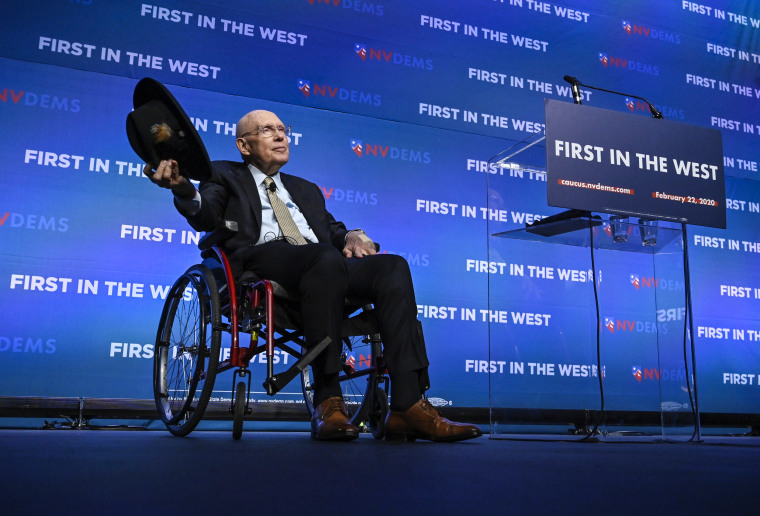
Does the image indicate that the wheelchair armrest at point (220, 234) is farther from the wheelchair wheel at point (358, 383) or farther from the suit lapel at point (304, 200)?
the wheelchair wheel at point (358, 383)

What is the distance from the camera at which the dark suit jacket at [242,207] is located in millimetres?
1988

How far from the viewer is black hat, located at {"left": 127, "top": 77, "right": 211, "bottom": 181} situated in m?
1.77

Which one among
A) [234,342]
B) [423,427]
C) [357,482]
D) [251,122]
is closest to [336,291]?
[234,342]

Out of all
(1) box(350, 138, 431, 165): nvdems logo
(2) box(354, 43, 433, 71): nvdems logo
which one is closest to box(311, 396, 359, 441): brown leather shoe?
(1) box(350, 138, 431, 165): nvdems logo

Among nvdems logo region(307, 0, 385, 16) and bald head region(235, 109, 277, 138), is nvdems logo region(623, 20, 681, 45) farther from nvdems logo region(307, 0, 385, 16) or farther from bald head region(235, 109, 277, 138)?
bald head region(235, 109, 277, 138)

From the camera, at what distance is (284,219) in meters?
2.20

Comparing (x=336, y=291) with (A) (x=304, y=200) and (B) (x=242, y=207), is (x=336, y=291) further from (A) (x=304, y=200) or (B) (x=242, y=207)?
(A) (x=304, y=200)

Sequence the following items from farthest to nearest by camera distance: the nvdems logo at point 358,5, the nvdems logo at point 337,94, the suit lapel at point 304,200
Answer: the nvdems logo at point 358,5 < the nvdems logo at point 337,94 < the suit lapel at point 304,200

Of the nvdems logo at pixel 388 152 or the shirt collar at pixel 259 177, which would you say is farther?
the nvdems logo at pixel 388 152

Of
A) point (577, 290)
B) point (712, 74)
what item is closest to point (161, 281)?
point (577, 290)

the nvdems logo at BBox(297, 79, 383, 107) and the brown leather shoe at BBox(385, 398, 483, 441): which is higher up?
the nvdems logo at BBox(297, 79, 383, 107)

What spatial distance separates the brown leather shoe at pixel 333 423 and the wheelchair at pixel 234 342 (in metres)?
0.13

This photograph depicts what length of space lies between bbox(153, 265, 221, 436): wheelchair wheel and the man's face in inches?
18.3

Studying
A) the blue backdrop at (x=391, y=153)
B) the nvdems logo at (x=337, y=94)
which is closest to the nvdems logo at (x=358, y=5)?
the blue backdrop at (x=391, y=153)
